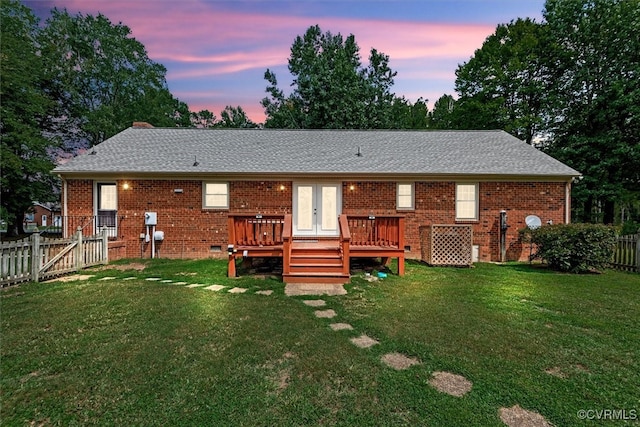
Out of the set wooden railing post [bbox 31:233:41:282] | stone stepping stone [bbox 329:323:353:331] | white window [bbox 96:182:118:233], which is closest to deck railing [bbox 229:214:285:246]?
stone stepping stone [bbox 329:323:353:331]

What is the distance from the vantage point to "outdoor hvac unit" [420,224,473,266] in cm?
880

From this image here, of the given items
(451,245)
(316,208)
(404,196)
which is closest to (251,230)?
(316,208)

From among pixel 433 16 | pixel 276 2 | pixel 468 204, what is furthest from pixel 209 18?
pixel 468 204

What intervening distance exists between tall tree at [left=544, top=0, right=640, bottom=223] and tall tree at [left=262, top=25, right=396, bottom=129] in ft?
38.2

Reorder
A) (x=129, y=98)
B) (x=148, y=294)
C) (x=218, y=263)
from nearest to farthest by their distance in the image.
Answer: (x=148, y=294), (x=218, y=263), (x=129, y=98)

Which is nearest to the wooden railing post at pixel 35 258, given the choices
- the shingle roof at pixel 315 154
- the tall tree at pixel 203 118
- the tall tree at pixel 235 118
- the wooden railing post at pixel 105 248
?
the wooden railing post at pixel 105 248

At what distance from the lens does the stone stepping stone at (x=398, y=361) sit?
3044 mm

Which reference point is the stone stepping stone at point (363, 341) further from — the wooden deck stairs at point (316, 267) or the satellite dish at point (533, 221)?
the satellite dish at point (533, 221)

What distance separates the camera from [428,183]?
411 inches

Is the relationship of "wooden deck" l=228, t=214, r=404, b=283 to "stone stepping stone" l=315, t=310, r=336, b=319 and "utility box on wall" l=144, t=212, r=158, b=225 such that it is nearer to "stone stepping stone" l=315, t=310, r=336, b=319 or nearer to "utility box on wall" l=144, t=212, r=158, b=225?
"stone stepping stone" l=315, t=310, r=336, b=319

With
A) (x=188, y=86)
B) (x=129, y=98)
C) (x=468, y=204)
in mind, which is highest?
(x=129, y=98)

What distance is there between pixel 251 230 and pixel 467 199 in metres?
7.71

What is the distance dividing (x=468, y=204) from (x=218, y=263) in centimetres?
876

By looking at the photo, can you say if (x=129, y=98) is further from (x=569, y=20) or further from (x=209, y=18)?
(x=569, y=20)
